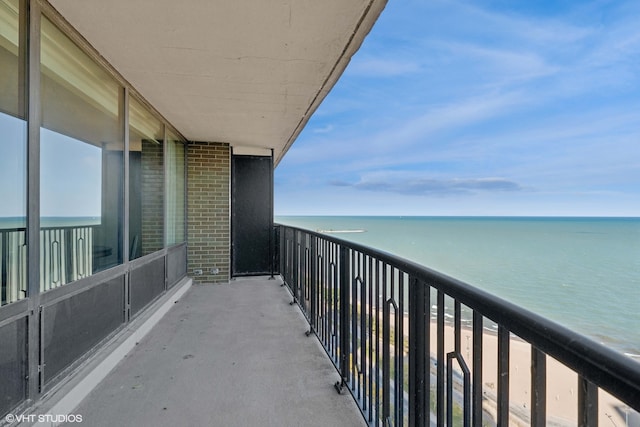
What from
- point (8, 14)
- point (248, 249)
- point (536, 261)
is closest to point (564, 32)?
point (536, 261)

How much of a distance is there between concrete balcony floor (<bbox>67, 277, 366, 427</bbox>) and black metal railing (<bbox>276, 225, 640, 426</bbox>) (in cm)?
21

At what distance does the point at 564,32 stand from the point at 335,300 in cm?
4206

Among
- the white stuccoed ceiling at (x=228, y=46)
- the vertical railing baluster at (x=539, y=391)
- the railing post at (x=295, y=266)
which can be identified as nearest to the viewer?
the vertical railing baluster at (x=539, y=391)

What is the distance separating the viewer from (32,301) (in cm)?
169

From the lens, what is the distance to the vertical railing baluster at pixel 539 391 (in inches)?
25.6

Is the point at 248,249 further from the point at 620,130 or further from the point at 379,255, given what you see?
the point at 620,130

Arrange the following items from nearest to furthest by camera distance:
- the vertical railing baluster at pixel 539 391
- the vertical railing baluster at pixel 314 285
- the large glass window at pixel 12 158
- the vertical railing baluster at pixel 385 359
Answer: the vertical railing baluster at pixel 539 391
the vertical railing baluster at pixel 385 359
the large glass window at pixel 12 158
the vertical railing baluster at pixel 314 285

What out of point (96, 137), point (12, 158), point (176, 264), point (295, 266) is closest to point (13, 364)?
point (12, 158)

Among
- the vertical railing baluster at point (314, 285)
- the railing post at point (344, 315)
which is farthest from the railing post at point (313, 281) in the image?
the railing post at point (344, 315)

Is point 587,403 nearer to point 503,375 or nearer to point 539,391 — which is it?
point 539,391

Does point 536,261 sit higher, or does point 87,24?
point 87,24

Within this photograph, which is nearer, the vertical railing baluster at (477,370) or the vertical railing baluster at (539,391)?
the vertical railing baluster at (539,391)

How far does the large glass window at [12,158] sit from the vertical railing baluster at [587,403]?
2.17 m

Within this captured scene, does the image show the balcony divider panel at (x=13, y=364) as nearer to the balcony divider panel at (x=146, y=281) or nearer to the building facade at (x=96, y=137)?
the building facade at (x=96, y=137)
